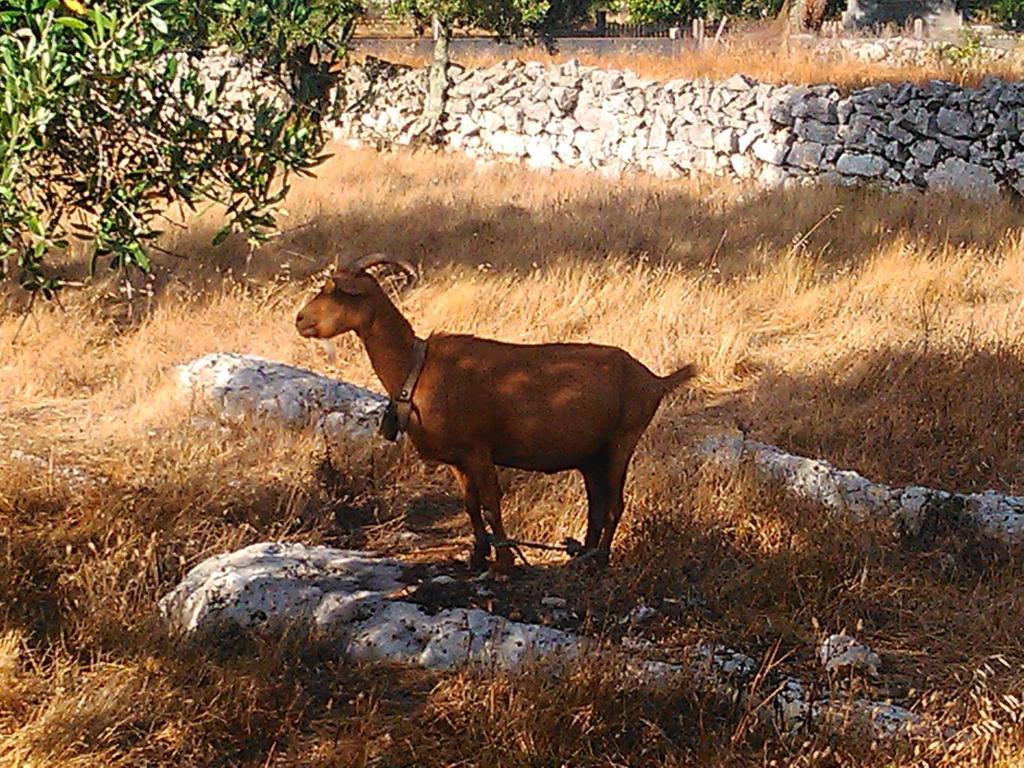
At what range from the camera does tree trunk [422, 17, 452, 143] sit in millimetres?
20547

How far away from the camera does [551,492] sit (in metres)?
6.48

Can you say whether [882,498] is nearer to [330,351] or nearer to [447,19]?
[330,351]

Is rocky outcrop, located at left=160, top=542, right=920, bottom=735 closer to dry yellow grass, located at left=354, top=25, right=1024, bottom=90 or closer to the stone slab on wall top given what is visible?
dry yellow grass, located at left=354, top=25, right=1024, bottom=90

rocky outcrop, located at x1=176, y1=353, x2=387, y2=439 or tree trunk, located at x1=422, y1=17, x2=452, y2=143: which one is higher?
tree trunk, located at x1=422, y1=17, x2=452, y2=143

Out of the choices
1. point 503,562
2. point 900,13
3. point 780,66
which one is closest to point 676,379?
point 503,562

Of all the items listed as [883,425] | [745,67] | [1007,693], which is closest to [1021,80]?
[745,67]

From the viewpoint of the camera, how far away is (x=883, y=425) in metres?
7.54

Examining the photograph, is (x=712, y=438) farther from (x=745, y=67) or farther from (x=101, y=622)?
(x=745, y=67)

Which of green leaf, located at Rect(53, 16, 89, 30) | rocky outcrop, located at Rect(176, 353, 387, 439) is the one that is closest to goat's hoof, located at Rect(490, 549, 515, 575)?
rocky outcrop, located at Rect(176, 353, 387, 439)

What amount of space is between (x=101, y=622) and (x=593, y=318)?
564 centimetres

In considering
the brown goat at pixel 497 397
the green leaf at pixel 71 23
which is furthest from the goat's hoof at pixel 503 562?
the green leaf at pixel 71 23

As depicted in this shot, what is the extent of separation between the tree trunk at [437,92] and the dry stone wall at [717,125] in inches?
6.9

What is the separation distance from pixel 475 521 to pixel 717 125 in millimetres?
13508

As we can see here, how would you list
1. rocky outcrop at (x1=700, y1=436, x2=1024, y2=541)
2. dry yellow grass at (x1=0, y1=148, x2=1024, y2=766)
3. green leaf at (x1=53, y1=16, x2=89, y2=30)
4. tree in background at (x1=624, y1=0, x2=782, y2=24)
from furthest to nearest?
tree in background at (x1=624, y1=0, x2=782, y2=24)
rocky outcrop at (x1=700, y1=436, x2=1024, y2=541)
dry yellow grass at (x1=0, y1=148, x2=1024, y2=766)
green leaf at (x1=53, y1=16, x2=89, y2=30)
